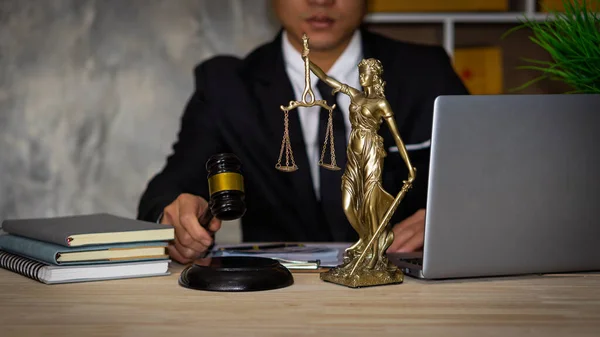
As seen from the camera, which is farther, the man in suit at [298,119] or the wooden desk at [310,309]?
the man in suit at [298,119]


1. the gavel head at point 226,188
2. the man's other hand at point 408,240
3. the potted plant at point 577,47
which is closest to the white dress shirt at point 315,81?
the man's other hand at point 408,240

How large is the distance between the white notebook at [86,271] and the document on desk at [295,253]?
22 centimetres

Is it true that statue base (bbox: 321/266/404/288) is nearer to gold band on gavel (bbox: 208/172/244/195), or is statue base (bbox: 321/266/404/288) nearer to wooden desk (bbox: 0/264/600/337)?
wooden desk (bbox: 0/264/600/337)

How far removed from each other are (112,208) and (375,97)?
6.69 ft

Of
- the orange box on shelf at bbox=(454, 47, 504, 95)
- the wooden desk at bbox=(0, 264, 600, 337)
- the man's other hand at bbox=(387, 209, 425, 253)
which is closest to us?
the wooden desk at bbox=(0, 264, 600, 337)

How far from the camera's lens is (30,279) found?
1.53 metres

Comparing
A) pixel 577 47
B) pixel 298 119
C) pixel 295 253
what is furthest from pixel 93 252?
pixel 298 119

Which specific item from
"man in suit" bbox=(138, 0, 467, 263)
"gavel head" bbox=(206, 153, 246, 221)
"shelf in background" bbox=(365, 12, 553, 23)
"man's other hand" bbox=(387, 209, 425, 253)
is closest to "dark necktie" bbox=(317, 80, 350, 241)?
"man in suit" bbox=(138, 0, 467, 263)

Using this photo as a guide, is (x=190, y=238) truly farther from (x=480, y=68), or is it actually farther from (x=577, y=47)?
(x=480, y=68)

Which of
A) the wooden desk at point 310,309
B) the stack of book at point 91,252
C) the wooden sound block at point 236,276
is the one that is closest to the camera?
the wooden desk at point 310,309

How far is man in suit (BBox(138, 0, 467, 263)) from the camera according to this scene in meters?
A: 2.95

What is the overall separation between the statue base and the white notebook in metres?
0.35

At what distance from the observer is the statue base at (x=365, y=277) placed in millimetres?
1413

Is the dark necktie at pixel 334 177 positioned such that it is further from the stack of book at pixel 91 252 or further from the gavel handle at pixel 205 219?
the stack of book at pixel 91 252
